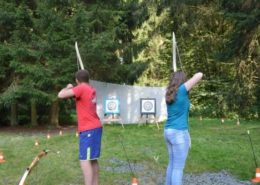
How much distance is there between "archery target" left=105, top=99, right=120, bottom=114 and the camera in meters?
16.6

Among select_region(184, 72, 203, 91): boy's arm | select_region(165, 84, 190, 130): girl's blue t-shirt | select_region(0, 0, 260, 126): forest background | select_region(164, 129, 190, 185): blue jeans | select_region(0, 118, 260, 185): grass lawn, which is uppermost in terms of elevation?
select_region(0, 0, 260, 126): forest background

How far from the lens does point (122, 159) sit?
28.7ft

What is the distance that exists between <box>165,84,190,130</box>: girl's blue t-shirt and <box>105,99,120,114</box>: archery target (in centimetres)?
1149

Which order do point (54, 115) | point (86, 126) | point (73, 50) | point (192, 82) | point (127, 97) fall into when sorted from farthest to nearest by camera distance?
point (127, 97)
point (54, 115)
point (73, 50)
point (86, 126)
point (192, 82)

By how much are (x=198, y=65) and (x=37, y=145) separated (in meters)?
17.0

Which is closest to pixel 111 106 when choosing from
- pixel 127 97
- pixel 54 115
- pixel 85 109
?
pixel 127 97

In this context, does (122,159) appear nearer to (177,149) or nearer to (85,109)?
(85,109)

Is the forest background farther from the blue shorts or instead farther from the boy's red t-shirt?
the blue shorts

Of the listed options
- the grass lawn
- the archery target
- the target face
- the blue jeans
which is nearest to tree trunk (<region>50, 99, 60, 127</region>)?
the archery target

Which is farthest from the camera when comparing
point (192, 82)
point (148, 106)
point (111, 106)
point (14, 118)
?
point (14, 118)

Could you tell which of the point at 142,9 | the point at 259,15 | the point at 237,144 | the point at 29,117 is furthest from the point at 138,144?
the point at 142,9

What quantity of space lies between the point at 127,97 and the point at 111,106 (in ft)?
3.40

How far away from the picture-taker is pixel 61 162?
8.34 meters

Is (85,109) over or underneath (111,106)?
underneath
